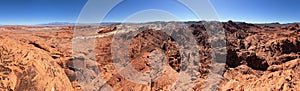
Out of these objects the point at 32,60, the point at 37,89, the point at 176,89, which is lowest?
the point at 176,89

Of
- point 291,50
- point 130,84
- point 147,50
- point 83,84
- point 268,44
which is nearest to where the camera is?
point 83,84

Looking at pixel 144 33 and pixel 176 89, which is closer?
pixel 176 89

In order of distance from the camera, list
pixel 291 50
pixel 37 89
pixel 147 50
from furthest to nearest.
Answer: pixel 291 50 < pixel 147 50 < pixel 37 89

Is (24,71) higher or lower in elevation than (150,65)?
higher

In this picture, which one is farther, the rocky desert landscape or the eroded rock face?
the rocky desert landscape

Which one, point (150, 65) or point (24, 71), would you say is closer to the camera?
point (24, 71)

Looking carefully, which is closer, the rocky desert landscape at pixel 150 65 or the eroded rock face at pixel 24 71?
the eroded rock face at pixel 24 71

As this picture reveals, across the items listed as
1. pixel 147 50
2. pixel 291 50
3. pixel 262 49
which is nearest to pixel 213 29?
pixel 262 49

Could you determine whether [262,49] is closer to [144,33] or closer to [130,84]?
[144,33]
